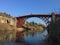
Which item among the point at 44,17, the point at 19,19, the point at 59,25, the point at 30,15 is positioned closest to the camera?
the point at 59,25

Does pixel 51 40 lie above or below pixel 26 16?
below

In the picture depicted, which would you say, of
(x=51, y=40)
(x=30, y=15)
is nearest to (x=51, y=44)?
(x=51, y=40)

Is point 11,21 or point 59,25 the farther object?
point 11,21

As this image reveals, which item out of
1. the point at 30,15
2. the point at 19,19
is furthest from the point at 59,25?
the point at 19,19

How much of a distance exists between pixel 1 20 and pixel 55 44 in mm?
82450

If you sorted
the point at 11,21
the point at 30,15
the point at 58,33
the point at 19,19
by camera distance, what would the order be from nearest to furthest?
the point at 58,33 < the point at 30,15 < the point at 19,19 < the point at 11,21

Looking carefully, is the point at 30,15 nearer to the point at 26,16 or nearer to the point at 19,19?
the point at 26,16

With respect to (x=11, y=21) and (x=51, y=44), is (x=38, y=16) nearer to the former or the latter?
(x=11, y=21)

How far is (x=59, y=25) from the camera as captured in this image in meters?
16.7

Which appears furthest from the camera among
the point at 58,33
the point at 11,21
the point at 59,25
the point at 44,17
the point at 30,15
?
the point at 11,21

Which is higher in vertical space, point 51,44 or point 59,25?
point 59,25

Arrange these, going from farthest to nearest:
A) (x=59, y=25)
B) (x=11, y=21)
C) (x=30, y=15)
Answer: (x=11, y=21) < (x=30, y=15) < (x=59, y=25)

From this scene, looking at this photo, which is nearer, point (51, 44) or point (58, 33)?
point (58, 33)

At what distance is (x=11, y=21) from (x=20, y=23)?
733 centimetres
